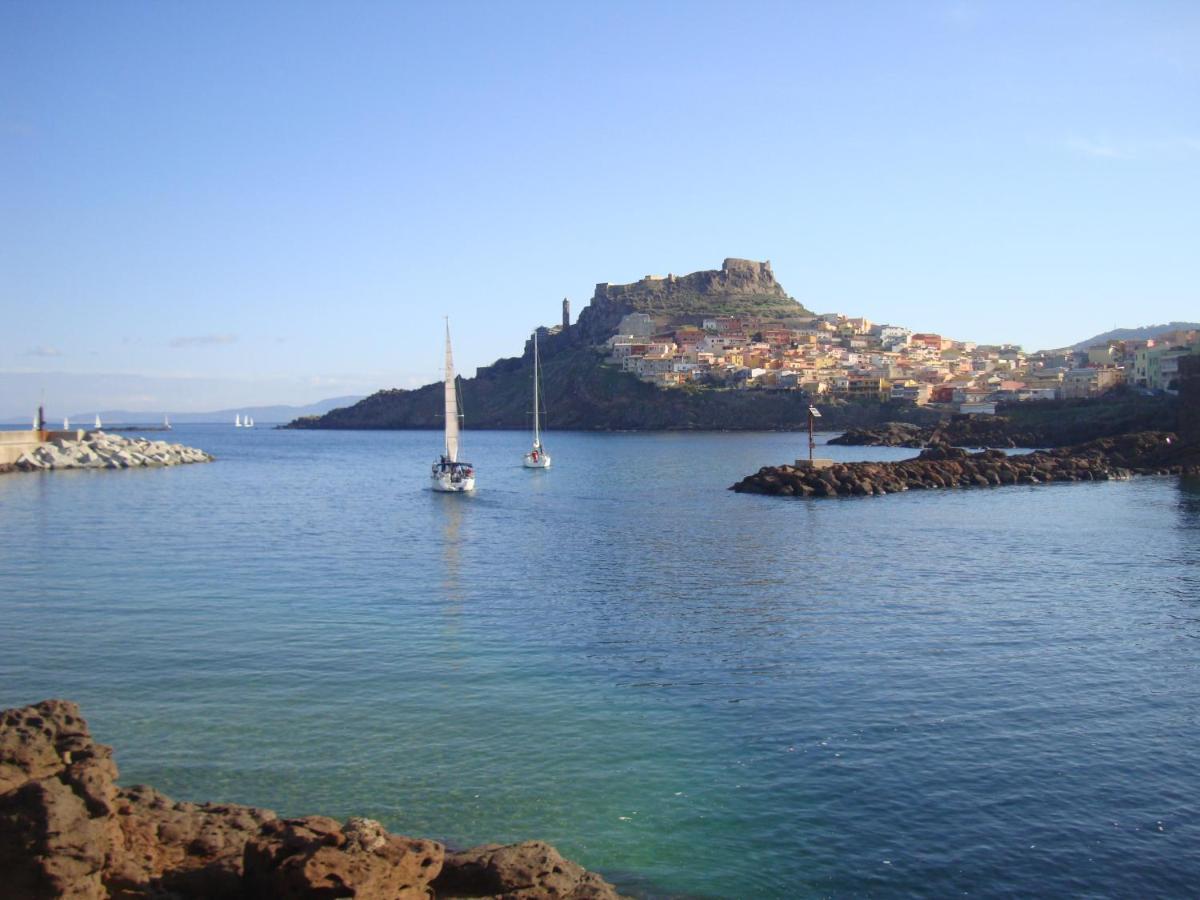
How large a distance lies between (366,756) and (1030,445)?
8925 cm

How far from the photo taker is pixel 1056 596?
24938 millimetres

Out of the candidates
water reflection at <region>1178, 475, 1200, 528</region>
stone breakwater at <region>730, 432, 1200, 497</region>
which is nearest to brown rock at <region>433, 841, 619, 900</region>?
water reflection at <region>1178, 475, 1200, 528</region>

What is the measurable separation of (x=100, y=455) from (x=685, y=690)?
245 ft

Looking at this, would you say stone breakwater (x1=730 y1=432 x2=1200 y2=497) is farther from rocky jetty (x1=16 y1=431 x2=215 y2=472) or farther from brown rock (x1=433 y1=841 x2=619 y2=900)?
rocky jetty (x1=16 y1=431 x2=215 y2=472)

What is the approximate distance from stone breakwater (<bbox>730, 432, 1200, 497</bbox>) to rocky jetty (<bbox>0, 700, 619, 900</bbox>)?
45.9m

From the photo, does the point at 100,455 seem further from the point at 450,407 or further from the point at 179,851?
the point at 179,851

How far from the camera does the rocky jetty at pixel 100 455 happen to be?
74.1 metres

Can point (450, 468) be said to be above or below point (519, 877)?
above

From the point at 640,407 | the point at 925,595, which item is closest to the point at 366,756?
the point at 925,595

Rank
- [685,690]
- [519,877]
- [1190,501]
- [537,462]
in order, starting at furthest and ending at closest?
[537,462]
[1190,501]
[685,690]
[519,877]

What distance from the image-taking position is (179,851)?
Result: 10.0 m

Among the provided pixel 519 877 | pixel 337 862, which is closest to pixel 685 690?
pixel 519 877

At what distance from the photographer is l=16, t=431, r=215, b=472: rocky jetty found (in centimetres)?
7412

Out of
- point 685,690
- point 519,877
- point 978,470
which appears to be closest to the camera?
point 519,877
